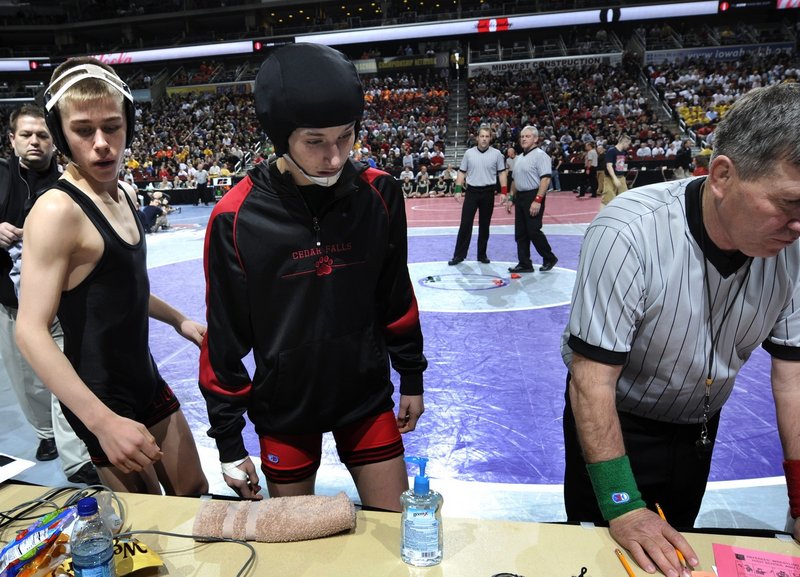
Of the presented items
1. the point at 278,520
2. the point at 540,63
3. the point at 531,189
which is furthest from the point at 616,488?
the point at 540,63

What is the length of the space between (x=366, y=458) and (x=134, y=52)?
40.4 m

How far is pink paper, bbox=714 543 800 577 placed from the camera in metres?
1.33

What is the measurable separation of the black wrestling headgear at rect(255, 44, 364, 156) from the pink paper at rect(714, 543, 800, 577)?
1.47 m

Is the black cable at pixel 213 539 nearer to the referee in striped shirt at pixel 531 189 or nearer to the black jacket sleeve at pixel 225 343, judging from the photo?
the black jacket sleeve at pixel 225 343

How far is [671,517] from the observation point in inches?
77.5

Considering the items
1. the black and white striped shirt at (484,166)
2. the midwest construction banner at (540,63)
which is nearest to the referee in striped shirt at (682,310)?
the black and white striped shirt at (484,166)

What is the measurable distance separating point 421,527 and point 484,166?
7.22 m

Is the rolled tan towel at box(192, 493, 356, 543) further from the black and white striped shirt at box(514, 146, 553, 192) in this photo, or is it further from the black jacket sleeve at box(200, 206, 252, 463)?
the black and white striped shirt at box(514, 146, 553, 192)

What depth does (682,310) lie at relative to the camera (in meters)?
1.59

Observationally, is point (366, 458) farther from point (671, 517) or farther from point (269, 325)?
point (671, 517)

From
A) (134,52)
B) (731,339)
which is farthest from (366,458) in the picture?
(134,52)

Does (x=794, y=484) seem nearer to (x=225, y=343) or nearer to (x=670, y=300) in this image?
(x=670, y=300)

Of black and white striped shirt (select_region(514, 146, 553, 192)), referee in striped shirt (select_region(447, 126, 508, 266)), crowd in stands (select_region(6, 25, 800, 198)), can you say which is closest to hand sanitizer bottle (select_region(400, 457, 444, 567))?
black and white striped shirt (select_region(514, 146, 553, 192))

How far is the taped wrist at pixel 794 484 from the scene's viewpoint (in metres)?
1.52
